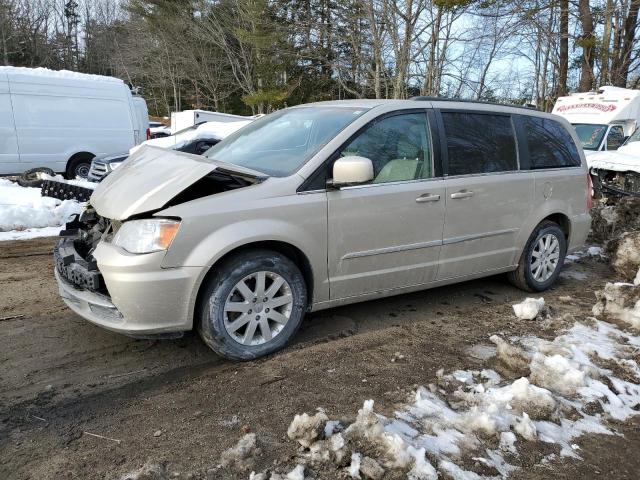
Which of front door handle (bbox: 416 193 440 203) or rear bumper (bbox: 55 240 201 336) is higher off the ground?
front door handle (bbox: 416 193 440 203)

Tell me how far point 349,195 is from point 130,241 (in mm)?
1505

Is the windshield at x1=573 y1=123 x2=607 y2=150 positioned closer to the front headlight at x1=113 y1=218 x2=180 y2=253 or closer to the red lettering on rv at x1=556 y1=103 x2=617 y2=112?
the red lettering on rv at x1=556 y1=103 x2=617 y2=112

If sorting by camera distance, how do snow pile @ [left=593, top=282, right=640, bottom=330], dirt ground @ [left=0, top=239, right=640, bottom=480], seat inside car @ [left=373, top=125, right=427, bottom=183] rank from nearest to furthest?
dirt ground @ [left=0, top=239, right=640, bottom=480] < seat inside car @ [left=373, top=125, right=427, bottom=183] < snow pile @ [left=593, top=282, right=640, bottom=330]

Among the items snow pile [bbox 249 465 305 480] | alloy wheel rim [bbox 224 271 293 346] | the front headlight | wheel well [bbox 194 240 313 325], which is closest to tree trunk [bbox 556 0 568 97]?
wheel well [bbox 194 240 313 325]

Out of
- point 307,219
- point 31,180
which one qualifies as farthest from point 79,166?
point 307,219

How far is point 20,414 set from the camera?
2992mm

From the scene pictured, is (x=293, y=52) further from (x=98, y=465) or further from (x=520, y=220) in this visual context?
(x=98, y=465)

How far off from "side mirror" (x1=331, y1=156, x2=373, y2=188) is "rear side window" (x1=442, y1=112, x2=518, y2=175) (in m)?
1.04

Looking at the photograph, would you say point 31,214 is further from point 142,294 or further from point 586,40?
point 586,40

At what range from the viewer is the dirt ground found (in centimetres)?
267

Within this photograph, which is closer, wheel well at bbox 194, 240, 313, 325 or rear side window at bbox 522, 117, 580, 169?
wheel well at bbox 194, 240, 313, 325

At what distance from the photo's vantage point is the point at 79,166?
1345 centimetres

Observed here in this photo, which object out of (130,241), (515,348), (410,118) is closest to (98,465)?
(130,241)

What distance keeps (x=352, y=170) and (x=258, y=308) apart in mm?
1111
